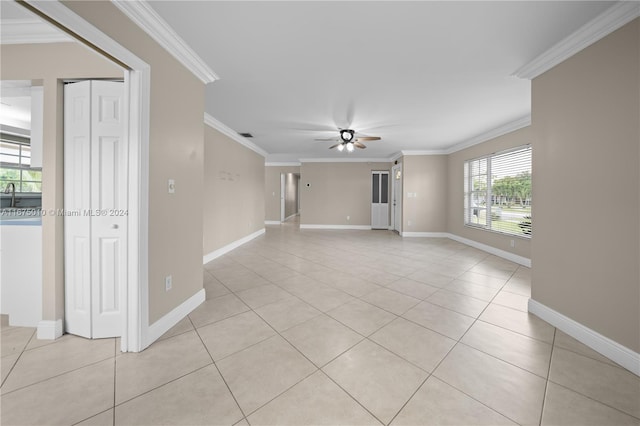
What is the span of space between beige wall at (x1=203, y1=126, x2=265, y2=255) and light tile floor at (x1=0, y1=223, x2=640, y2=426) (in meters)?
2.07

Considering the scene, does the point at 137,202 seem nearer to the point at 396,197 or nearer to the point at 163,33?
the point at 163,33

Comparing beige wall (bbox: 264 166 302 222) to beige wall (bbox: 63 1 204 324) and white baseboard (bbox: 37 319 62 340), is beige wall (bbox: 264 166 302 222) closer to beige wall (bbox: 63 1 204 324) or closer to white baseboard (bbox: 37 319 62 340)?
beige wall (bbox: 63 1 204 324)

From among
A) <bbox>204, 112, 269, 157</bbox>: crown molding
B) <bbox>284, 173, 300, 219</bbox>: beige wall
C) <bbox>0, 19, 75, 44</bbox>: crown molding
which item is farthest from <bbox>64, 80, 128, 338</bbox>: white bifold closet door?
<bbox>284, 173, 300, 219</bbox>: beige wall

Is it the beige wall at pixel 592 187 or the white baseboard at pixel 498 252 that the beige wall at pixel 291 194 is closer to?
the white baseboard at pixel 498 252

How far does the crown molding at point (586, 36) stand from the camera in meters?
1.69

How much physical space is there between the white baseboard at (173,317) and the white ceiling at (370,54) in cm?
246

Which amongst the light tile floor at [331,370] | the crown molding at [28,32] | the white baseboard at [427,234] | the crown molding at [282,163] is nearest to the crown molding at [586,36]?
the light tile floor at [331,370]

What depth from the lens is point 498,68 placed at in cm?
261

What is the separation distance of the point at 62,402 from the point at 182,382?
0.60 metres

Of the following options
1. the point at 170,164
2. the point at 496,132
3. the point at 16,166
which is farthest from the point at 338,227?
the point at 16,166

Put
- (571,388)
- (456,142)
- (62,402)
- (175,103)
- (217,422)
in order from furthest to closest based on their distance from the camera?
(456,142) → (175,103) → (571,388) → (62,402) → (217,422)

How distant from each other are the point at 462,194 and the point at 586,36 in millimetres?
4630

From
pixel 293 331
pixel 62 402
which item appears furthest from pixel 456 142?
pixel 62 402

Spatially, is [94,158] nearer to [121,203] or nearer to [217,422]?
[121,203]
